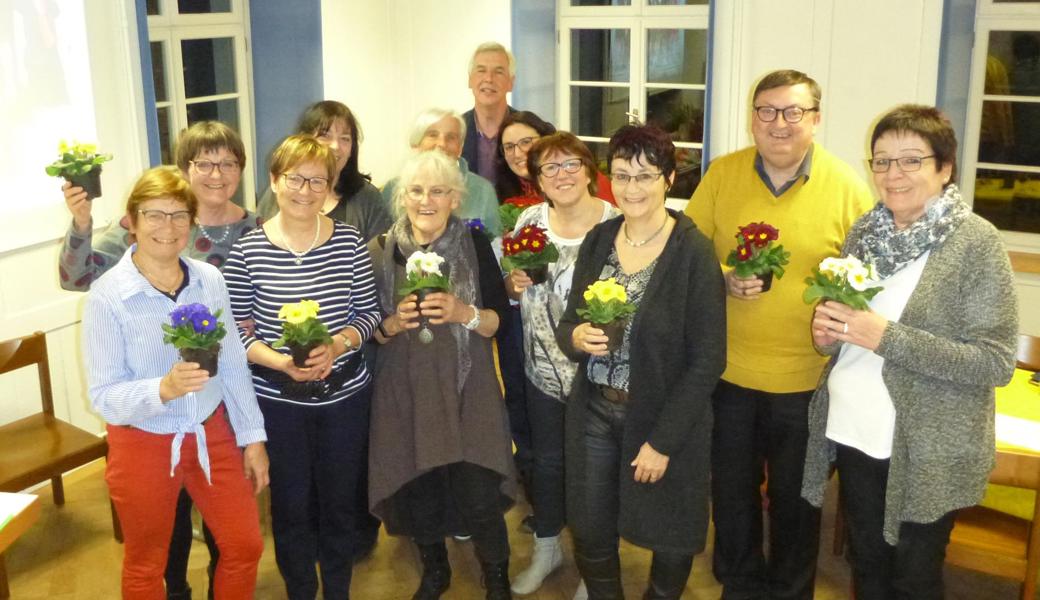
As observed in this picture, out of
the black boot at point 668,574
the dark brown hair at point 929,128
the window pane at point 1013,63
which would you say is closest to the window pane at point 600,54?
the window pane at point 1013,63

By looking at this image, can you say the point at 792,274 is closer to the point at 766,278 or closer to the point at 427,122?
the point at 766,278

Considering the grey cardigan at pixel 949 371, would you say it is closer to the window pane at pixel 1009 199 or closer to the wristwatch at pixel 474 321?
the wristwatch at pixel 474 321

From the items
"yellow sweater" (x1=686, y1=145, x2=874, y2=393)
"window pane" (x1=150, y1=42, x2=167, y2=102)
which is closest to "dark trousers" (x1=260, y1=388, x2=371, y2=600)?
"yellow sweater" (x1=686, y1=145, x2=874, y2=393)

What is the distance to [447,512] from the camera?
333 cm

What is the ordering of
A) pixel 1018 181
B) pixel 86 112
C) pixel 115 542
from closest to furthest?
pixel 115 542 < pixel 86 112 < pixel 1018 181

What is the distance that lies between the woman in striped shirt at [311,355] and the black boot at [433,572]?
1.24 ft

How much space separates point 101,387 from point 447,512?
1228 millimetres

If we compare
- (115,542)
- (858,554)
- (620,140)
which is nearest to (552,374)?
(620,140)

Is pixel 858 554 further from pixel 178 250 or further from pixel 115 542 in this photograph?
pixel 115 542

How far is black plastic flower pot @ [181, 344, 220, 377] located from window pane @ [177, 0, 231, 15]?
366cm

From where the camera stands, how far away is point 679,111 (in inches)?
251

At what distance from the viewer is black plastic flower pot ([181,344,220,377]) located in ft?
8.45

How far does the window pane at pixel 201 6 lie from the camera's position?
5.64m

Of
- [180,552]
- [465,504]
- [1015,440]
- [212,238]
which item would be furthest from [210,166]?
[1015,440]
